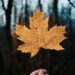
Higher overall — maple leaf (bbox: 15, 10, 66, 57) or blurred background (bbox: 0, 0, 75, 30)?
blurred background (bbox: 0, 0, 75, 30)

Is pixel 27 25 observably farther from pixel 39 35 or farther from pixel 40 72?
pixel 40 72

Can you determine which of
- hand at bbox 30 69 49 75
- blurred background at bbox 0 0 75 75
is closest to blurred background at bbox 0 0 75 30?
blurred background at bbox 0 0 75 75

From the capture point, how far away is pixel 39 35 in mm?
1229

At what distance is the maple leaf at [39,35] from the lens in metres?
1.22

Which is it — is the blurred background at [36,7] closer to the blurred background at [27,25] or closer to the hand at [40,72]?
the blurred background at [27,25]

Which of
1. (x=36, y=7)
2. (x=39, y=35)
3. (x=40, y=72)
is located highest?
(x=36, y=7)

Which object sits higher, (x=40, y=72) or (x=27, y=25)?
(x=27, y=25)

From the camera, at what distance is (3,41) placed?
128 centimetres

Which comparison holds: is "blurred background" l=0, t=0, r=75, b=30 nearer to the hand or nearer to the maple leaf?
the maple leaf

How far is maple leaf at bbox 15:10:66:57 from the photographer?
1.22 metres

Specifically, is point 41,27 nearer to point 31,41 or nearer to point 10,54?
point 31,41

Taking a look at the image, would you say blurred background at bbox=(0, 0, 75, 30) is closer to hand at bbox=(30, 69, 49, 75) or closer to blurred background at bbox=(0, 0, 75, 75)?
blurred background at bbox=(0, 0, 75, 75)

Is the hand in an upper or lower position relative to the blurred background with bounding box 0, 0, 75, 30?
lower

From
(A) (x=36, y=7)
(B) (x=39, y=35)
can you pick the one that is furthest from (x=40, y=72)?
(A) (x=36, y=7)
